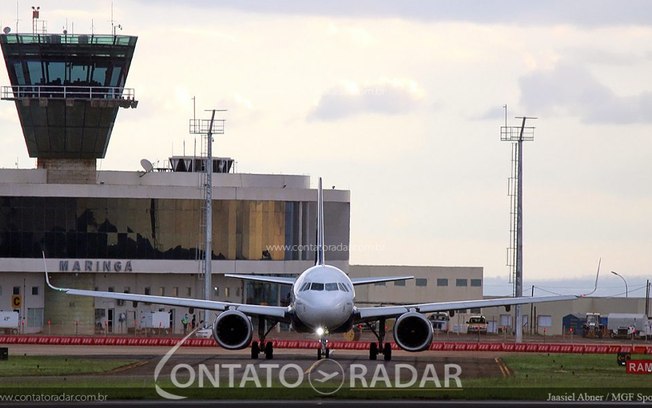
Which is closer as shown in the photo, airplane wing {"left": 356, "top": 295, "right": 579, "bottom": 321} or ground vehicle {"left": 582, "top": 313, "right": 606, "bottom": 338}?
airplane wing {"left": 356, "top": 295, "right": 579, "bottom": 321}

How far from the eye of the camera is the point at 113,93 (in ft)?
347

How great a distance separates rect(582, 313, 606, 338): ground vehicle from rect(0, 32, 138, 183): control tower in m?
40.0

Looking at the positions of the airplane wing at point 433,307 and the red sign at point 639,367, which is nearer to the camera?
the red sign at point 639,367

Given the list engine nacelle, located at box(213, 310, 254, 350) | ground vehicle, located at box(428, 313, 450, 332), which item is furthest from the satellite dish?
engine nacelle, located at box(213, 310, 254, 350)

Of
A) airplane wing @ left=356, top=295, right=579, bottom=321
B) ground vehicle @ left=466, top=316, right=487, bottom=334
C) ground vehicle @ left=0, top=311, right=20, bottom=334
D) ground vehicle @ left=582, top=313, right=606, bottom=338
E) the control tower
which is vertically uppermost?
the control tower

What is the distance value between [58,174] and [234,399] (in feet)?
A: 221

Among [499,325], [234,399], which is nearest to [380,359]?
[234,399]

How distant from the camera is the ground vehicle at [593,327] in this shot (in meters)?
119

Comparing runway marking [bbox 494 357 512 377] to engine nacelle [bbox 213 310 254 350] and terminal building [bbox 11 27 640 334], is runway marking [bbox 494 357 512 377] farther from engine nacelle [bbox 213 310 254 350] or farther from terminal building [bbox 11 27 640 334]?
terminal building [bbox 11 27 640 334]

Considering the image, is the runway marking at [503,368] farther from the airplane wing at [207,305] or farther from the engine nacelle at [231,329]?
the engine nacelle at [231,329]

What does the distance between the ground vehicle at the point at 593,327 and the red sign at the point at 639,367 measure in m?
55.8

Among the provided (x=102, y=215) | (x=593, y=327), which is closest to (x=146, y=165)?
(x=102, y=215)

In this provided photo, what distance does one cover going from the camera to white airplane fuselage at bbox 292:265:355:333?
201 feet

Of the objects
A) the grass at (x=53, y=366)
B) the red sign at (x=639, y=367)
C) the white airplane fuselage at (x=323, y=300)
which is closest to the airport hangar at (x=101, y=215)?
the grass at (x=53, y=366)
